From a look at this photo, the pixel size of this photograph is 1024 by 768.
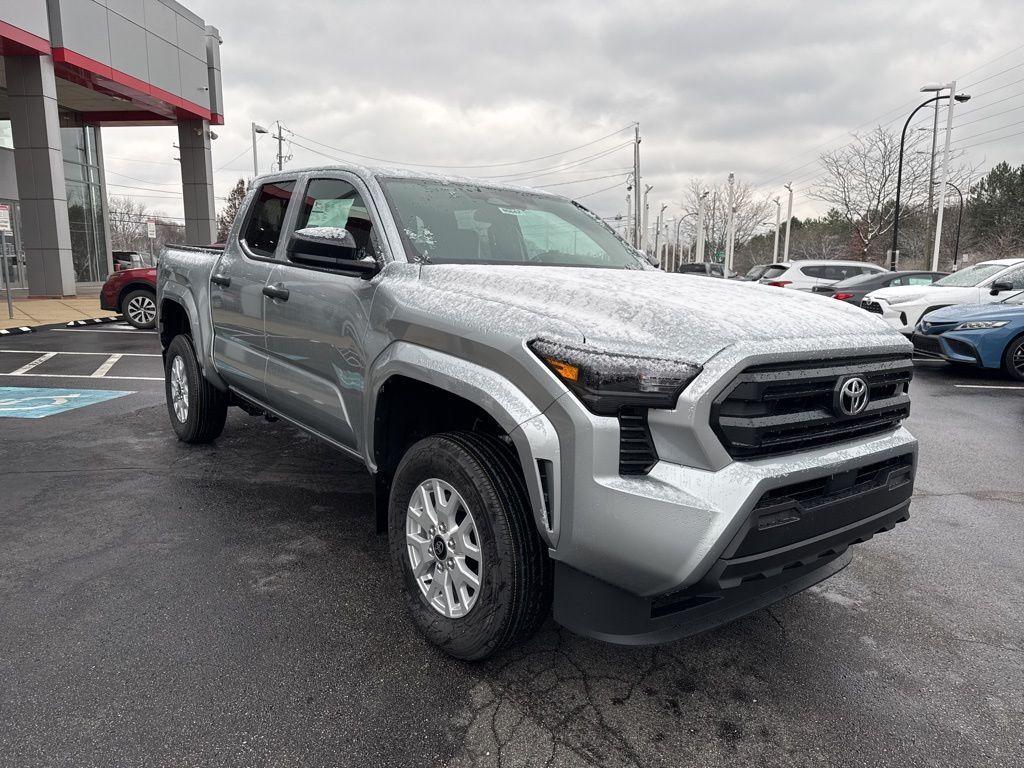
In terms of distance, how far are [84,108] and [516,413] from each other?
2851 cm

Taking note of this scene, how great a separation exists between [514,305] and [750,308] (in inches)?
32.9

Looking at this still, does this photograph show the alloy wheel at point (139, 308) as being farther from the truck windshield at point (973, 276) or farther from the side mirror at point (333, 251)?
the truck windshield at point (973, 276)

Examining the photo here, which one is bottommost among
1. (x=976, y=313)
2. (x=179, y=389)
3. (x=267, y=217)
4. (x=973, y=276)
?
(x=179, y=389)

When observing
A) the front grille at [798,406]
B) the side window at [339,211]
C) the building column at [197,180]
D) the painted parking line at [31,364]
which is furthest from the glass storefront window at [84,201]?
the front grille at [798,406]

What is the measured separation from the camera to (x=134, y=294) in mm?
14195

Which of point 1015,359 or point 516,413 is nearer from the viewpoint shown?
point 516,413

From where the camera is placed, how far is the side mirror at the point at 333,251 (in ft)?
10.0

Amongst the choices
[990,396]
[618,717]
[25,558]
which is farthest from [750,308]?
[990,396]

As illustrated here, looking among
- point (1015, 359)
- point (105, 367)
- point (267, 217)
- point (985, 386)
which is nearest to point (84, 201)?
Answer: point (105, 367)

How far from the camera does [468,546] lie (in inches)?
102

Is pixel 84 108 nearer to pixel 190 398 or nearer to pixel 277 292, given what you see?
pixel 190 398

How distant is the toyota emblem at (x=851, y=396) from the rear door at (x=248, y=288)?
3.00 metres

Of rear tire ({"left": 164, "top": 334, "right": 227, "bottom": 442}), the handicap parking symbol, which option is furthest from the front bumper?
the handicap parking symbol

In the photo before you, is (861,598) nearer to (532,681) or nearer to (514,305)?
(532,681)
